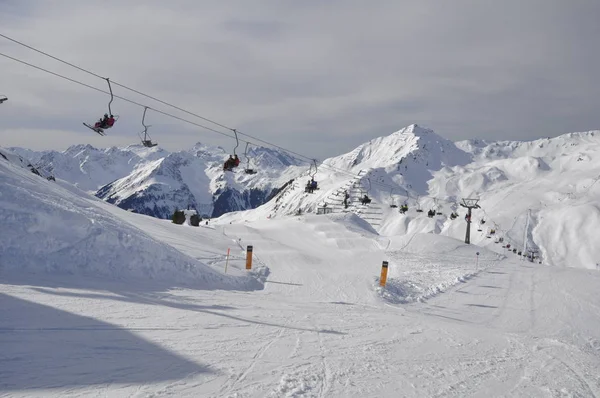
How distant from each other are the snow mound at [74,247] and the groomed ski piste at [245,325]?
47 millimetres

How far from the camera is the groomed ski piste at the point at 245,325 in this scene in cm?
632

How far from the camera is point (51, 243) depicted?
43.7 feet

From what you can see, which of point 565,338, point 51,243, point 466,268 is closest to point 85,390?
point 51,243

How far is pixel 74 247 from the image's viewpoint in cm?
1370

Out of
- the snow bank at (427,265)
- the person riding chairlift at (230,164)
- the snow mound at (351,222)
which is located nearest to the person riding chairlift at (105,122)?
the person riding chairlift at (230,164)

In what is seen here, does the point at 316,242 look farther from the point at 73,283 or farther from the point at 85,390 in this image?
the point at 85,390

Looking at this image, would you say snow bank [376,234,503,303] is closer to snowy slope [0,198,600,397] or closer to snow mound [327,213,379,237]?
snowy slope [0,198,600,397]

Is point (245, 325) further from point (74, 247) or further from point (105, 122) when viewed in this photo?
point (105, 122)

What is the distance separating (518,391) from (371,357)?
2.46 m

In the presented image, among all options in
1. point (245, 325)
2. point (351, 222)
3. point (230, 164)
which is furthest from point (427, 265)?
point (351, 222)

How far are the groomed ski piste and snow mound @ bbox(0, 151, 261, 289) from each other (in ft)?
0.16

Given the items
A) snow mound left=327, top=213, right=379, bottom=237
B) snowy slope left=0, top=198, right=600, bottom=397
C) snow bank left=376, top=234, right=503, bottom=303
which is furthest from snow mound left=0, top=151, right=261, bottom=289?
snow mound left=327, top=213, right=379, bottom=237

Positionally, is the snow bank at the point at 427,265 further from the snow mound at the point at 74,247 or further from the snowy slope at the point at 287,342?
the snow mound at the point at 74,247

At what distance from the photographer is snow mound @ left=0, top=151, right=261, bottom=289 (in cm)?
1275
